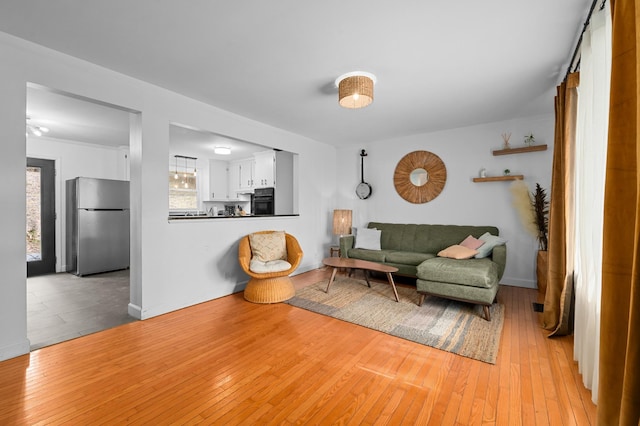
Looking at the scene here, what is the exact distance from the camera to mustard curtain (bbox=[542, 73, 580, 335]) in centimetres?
251

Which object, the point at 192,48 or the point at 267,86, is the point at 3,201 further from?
the point at 267,86

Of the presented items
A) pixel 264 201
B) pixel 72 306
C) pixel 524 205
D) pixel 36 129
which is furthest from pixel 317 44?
pixel 36 129

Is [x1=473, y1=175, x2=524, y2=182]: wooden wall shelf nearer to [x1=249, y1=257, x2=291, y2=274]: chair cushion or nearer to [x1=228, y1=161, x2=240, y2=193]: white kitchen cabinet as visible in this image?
[x1=249, y1=257, x2=291, y2=274]: chair cushion

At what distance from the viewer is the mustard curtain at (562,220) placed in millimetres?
2512

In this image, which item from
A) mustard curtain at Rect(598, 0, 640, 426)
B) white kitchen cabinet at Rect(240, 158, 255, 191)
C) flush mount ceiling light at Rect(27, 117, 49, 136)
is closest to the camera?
mustard curtain at Rect(598, 0, 640, 426)

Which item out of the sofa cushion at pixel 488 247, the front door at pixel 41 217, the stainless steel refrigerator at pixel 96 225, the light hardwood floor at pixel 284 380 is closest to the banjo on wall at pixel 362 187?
the sofa cushion at pixel 488 247

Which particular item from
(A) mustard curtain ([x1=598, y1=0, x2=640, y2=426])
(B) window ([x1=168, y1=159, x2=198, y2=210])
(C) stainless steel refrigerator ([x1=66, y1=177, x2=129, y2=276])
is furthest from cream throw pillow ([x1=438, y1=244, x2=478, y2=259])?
(B) window ([x1=168, y1=159, x2=198, y2=210])

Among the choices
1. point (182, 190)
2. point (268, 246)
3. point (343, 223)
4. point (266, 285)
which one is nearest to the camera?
point (266, 285)

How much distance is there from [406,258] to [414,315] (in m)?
1.30

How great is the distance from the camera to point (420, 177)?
5.16 metres

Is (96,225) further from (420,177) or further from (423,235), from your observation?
(420,177)

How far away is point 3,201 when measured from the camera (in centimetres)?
220

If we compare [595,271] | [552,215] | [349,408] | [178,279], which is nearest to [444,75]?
[552,215]

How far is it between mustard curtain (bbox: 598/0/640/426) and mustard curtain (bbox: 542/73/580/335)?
178 cm
